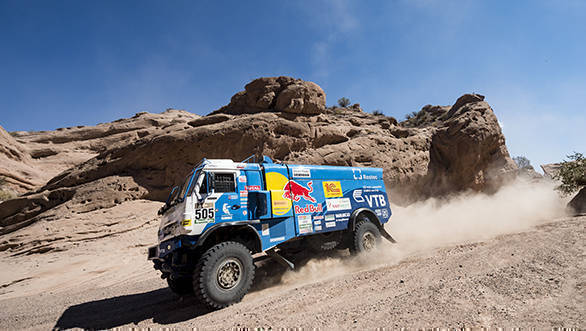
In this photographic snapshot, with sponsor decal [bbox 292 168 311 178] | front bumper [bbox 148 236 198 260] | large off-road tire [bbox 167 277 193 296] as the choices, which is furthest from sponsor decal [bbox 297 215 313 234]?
large off-road tire [bbox 167 277 193 296]

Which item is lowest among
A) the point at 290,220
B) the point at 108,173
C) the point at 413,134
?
the point at 290,220

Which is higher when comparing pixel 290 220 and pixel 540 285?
pixel 290 220

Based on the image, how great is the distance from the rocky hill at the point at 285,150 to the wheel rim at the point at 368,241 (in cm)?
824

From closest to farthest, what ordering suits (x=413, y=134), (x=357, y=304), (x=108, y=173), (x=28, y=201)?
(x=357, y=304)
(x=28, y=201)
(x=108, y=173)
(x=413, y=134)

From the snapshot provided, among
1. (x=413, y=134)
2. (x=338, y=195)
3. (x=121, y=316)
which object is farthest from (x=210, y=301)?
(x=413, y=134)

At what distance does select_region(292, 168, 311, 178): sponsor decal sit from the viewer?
22.4 ft

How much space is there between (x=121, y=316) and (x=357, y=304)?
461 centimetres

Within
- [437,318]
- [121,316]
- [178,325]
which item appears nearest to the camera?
[437,318]

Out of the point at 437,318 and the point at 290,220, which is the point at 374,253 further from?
the point at 437,318

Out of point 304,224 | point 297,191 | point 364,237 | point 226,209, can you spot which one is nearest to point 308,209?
point 304,224

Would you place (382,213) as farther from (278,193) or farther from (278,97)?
(278,97)

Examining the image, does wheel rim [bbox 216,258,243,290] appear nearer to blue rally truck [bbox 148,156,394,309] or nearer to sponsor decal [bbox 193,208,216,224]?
blue rally truck [bbox 148,156,394,309]

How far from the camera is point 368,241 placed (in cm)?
751

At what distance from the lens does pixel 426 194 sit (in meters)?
17.1
